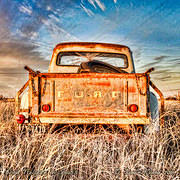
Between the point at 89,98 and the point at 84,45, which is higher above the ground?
the point at 84,45

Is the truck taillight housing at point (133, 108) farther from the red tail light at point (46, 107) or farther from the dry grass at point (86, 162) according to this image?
the red tail light at point (46, 107)

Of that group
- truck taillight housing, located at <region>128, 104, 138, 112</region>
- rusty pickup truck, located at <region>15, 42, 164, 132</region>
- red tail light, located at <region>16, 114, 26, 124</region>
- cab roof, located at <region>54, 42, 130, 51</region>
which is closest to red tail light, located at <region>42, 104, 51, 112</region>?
rusty pickup truck, located at <region>15, 42, 164, 132</region>

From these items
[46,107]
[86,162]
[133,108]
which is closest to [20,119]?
[46,107]

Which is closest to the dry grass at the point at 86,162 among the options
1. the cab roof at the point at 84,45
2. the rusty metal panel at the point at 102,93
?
the rusty metal panel at the point at 102,93

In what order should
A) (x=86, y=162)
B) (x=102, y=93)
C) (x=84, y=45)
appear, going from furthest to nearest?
(x=84, y=45), (x=102, y=93), (x=86, y=162)

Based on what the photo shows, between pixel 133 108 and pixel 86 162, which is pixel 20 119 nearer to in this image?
pixel 86 162

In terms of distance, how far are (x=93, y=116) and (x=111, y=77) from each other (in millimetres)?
752

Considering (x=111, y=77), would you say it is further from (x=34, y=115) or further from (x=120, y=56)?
(x=120, y=56)

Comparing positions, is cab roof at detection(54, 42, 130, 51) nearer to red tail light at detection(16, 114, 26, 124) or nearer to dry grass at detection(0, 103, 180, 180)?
red tail light at detection(16, 114, 26, 124)

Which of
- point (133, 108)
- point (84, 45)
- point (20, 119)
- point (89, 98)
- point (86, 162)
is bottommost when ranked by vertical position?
point (86, 162)

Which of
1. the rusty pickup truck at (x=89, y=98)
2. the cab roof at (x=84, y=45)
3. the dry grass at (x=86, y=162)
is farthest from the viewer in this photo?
the cab roof at (x=84, y=45)

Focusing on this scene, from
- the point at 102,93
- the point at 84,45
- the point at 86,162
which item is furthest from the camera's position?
the point at 84,45

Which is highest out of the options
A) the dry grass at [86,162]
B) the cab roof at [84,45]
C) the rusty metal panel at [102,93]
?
the cab roof at [84,45]

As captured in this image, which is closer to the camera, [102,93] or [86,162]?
[86,162]
